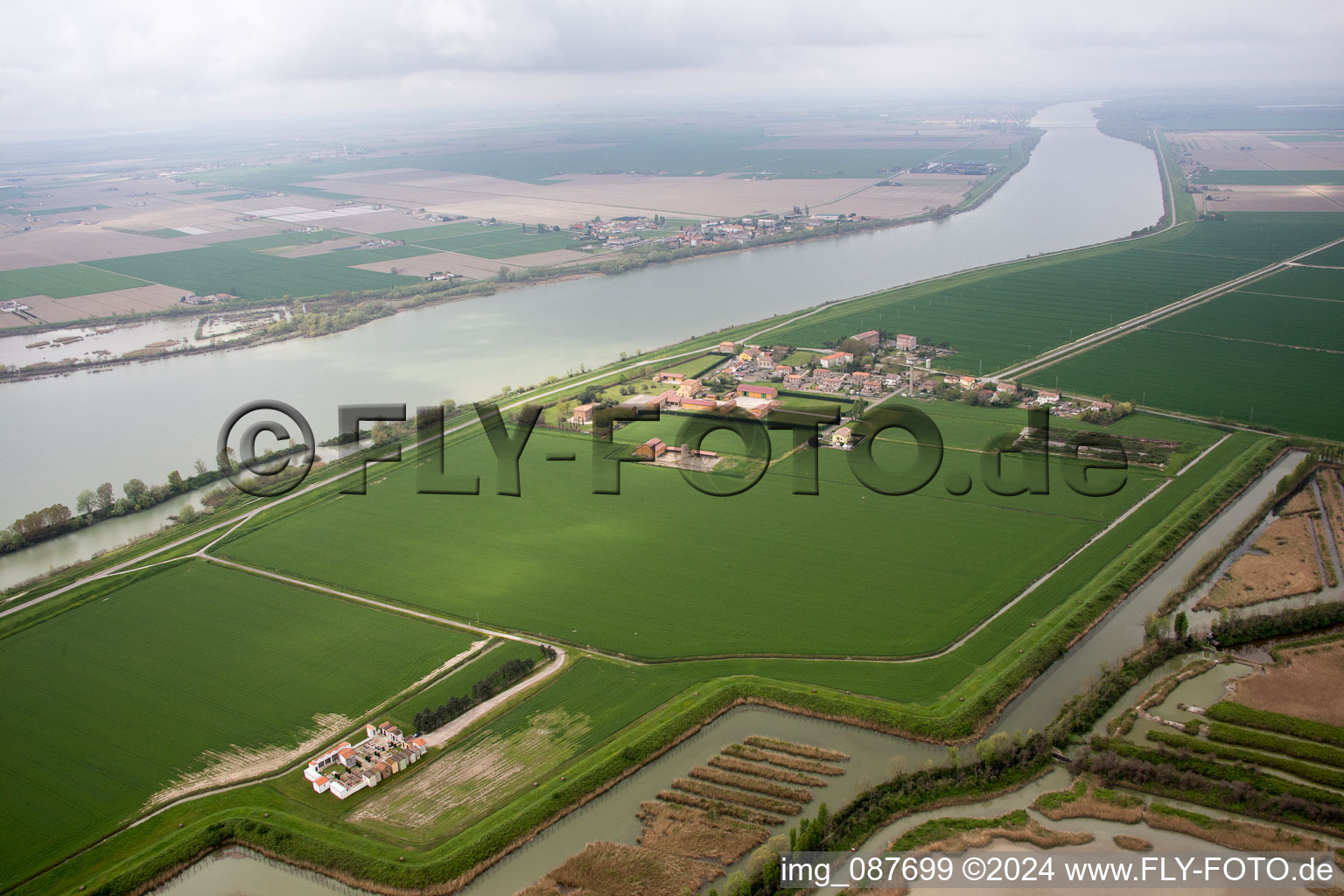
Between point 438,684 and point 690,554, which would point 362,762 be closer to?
point 438,684

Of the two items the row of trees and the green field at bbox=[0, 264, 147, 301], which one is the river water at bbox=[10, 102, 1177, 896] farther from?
A: the green field at bbox=[0, 264, 147, 301]

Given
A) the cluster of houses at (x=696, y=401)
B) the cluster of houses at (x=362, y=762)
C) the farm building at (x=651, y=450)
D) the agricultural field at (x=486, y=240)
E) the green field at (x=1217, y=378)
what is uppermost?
the agricultural field at (x=486, y=240)

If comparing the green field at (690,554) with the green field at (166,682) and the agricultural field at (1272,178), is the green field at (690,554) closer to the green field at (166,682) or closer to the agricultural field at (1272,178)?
the green field at (166,682)

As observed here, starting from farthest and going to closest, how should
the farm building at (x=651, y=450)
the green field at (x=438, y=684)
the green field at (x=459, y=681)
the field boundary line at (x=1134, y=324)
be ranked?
the field boundary line at (x=1134, y=324) < the farm building at (x=651, y=450) < the green field at (x=459, y=681) < the green field at (x=438, y=684)

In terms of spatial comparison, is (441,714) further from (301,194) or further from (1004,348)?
(301,194)

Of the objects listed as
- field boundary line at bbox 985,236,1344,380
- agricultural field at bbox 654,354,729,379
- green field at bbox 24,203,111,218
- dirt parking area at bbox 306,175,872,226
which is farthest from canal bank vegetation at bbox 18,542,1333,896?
green field at bbox 24,203,111,218

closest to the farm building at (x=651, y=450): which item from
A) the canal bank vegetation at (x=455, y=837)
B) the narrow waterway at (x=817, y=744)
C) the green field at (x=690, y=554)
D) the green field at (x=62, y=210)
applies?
the green field at (x=690, y=554)

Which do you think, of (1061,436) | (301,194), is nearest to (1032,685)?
(1061,436)

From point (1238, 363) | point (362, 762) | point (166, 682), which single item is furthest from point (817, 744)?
point (1238, 363)

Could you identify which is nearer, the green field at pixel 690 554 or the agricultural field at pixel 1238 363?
the green field at pixel 690 554
